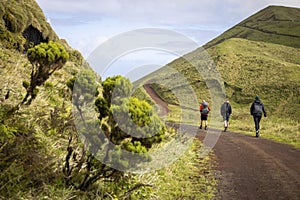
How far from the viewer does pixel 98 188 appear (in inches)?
229

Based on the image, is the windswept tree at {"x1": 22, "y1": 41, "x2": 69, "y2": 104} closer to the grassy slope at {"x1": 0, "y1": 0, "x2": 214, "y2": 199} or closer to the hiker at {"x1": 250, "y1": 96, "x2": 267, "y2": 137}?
the grassy slope at {"x1": 0, "y1": 0, "x2": 214, "y2": 199}

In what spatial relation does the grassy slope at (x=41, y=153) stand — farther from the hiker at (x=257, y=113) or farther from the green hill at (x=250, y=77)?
the green hill at (x=250, y=77)

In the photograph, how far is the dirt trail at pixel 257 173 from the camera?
23.5 feet

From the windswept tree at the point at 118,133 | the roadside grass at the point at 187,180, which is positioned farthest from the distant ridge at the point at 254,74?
the windswept tree at the point at 118,133

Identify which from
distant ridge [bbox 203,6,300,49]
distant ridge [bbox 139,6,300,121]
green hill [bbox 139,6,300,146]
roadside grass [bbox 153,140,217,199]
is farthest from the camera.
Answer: distant ridge [bbox 203,6,300,49]

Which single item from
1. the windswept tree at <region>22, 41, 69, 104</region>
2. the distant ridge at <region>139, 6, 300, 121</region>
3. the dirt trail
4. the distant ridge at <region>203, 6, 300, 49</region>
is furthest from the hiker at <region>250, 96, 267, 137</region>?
the distant ridge at <region>203, 6, 300, 49</region>

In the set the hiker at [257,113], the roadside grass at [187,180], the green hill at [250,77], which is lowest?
the roadside grass at [187,180]

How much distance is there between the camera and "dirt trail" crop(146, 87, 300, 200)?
7.15 metres

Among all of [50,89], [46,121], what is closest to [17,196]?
[46,121]

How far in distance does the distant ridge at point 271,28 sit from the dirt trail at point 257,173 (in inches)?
2805

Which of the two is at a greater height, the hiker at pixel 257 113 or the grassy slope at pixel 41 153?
the hiker at pixel 257 113

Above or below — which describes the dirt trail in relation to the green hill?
below

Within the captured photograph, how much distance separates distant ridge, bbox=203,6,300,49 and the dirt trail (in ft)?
234

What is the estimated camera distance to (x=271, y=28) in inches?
3752
